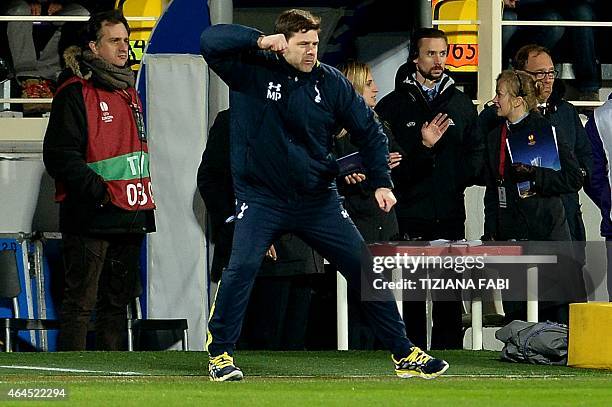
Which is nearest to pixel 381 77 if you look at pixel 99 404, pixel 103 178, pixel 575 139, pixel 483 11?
pixel 483 11

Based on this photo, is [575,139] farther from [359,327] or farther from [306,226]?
[306,226]

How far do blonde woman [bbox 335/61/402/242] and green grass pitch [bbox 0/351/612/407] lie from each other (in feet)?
2.80

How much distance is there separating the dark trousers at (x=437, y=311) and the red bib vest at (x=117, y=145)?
1872 mm

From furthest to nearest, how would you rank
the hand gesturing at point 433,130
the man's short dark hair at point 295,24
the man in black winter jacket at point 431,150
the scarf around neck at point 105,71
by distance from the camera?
the man in black winter jacket at point 431,150
the hand gesturing at point 433,130
the scarf around neck at point 105,71
the man's short dark hair at point 295,24

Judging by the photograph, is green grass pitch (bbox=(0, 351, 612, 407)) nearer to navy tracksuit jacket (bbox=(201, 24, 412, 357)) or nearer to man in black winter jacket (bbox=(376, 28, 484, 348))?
navy tracksuit jacket (bbox=(201, 24, 412, 357))

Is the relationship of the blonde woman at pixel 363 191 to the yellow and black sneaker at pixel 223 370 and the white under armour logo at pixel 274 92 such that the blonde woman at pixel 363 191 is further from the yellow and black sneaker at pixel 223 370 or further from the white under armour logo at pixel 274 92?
the yellow and black sneaker at pixel 223 370

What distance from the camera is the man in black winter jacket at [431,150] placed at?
12.6 m

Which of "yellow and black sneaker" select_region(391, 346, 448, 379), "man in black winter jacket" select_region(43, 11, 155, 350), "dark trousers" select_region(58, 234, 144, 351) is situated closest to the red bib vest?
"man in black winter jacket" select_region(43, 11, 155, 350)

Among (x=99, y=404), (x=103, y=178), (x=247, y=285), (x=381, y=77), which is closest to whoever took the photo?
(x=99, y=404)

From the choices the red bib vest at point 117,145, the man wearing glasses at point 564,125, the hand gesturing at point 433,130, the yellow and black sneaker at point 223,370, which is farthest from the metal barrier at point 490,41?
the yellow and black sneaker at point 223,370

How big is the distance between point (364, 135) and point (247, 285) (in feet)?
3.53

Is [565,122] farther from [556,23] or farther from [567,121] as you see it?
[556,23]

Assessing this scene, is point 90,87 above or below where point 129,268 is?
above

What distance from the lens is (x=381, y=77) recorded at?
14812mm
